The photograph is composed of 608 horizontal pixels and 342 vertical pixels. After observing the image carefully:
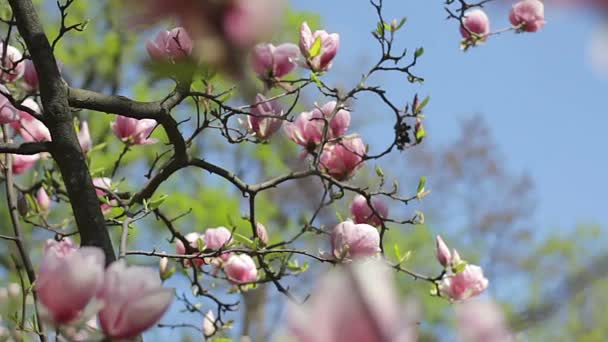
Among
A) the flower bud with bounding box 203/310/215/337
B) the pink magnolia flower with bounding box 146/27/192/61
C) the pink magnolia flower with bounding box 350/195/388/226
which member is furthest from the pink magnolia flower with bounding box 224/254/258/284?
the pink magnolia flower with bounding box 146/27/192/61

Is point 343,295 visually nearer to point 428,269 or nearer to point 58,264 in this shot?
point 58,264

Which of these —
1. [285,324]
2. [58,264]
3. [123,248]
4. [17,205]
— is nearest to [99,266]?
[58,264]

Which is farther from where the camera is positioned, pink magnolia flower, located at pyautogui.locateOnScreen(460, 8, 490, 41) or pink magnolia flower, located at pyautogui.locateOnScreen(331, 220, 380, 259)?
pink magnolia flower, located at pyautogui.locateOnScreen(460, 8, 490, 41)

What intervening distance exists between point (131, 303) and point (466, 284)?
1.05 metres

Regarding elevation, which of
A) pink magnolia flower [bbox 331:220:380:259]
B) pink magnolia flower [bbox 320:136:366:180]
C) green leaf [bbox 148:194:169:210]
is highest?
pink magnolia flower [bbox 320:136:366:180]

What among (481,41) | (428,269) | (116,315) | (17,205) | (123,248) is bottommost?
(116,315)

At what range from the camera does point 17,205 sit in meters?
1.76

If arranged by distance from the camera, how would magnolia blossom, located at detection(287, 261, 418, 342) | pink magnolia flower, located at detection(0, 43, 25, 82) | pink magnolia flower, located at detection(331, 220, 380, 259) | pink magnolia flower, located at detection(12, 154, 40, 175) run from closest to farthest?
magnolia blossom, located at detection(287, 261, 418, 342)
pink magnolia flower, located at detection(331, 220, 380, 259)
pink magnolia flower, located at detection(0, 43, 25, 82)
pink magnolia flower, located at detection(12, 154, 40, 175)

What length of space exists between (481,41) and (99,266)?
1443 millimetres

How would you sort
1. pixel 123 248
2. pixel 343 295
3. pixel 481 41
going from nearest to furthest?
pixel 343 295 < pixel 123 248 < pixel 481 41

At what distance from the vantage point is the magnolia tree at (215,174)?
34cm

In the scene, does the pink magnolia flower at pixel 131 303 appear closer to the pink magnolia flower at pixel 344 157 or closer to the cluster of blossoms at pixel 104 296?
the cluster of blossoms at pixel 104 296

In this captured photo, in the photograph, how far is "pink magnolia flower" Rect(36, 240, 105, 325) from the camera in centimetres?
64

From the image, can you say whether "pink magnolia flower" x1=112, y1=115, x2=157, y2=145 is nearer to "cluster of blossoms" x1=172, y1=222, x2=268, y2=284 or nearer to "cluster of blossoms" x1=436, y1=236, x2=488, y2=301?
"cluster of blossoms" x1=172, y1=222, x2=268, y2=284
